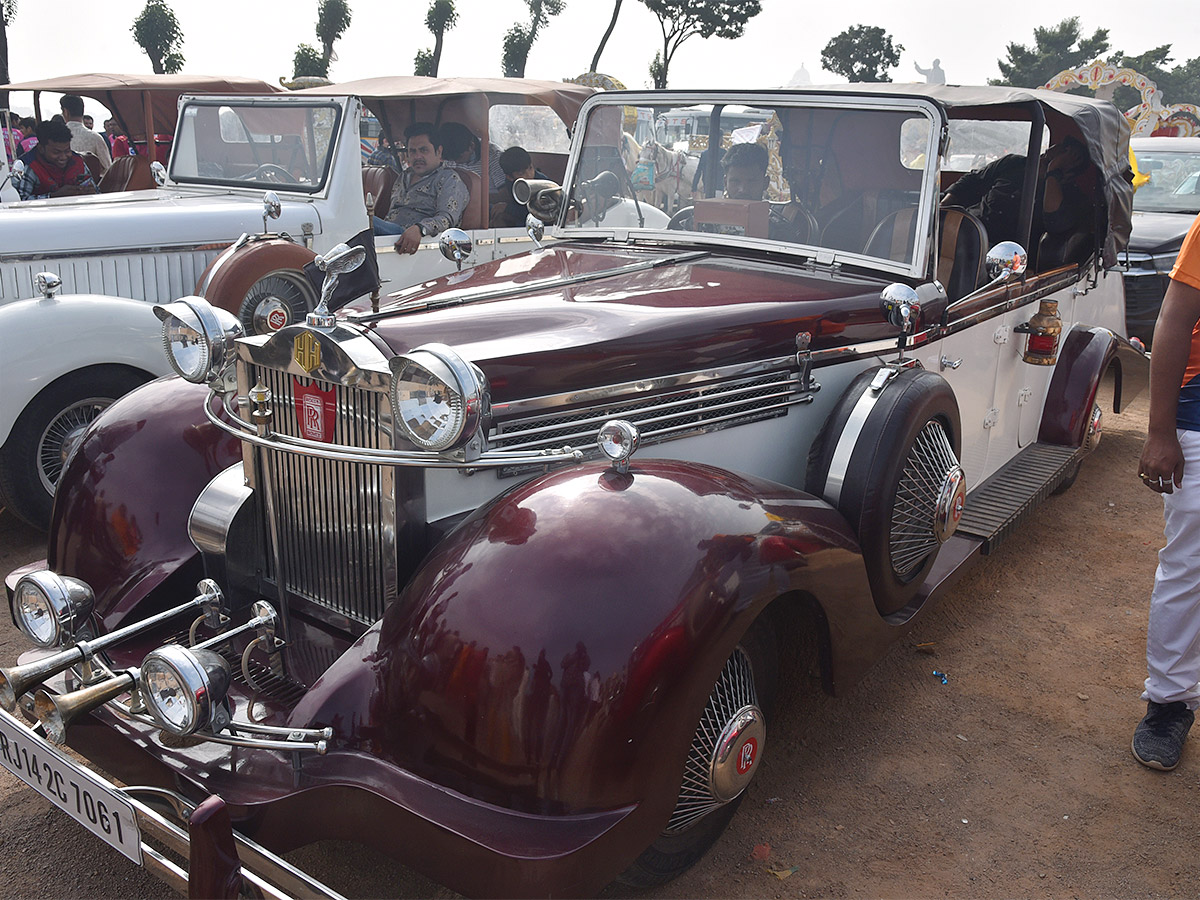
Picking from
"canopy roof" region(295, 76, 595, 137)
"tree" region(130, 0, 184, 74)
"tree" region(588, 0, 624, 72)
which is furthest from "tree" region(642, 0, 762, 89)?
"canopy roof" region(295, 76, 595, 137)

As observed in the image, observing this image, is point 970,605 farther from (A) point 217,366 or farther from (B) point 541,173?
(B) point 541,173

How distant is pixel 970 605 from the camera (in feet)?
13.3

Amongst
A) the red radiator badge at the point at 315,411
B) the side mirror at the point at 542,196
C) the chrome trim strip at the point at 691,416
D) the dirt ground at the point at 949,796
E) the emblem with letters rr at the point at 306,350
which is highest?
the side mirror at the point at 542,196

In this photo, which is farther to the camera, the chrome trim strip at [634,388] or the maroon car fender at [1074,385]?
the maroon car fender at [1074,385]

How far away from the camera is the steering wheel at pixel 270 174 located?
650 centimetres

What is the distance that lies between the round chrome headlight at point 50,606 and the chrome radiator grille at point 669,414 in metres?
1.07

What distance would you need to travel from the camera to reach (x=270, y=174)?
21.5ft

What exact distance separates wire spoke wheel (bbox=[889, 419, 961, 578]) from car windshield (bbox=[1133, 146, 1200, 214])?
8241 millimetres

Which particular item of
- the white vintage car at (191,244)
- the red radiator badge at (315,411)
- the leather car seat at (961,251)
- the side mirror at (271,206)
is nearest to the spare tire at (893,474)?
the leather car seat at (961,251)

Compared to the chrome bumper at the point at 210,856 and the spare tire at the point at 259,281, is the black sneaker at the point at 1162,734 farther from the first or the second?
the spare tire at the point at 259,281

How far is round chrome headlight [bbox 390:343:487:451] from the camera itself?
206 centimetres

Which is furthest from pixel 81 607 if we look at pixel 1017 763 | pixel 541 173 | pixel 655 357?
pixel 541 173

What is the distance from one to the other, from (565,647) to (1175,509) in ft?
6.51

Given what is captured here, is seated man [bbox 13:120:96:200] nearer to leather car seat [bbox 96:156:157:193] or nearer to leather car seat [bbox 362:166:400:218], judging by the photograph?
leather car seat [bbox 96:156:157:193]
